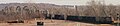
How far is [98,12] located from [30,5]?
1691 cm

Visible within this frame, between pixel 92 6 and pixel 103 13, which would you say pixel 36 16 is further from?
pixel 103 13

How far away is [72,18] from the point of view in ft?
139

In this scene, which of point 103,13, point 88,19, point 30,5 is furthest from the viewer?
point 30,5

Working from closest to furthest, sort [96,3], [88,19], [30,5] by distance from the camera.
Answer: [88,19] < [96,3] < [30,5]

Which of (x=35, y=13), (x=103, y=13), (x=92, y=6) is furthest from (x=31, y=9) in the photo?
(x=103, y=13)

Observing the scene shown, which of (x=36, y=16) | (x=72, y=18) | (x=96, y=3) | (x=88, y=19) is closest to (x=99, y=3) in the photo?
(x=96, y=3)

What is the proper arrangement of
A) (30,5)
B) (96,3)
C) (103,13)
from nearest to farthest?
(103,13)
(96,3)
(30,5)

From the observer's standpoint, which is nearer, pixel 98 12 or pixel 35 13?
pixel 98 12

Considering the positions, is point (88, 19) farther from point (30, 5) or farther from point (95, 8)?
point (30, 5)

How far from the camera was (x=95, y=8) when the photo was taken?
4412 cm

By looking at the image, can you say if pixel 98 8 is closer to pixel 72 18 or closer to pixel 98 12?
pixel 98 12

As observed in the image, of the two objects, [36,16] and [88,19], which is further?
[36,16]

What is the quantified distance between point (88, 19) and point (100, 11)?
212 inches

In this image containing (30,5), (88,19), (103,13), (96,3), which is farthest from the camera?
(30,5)
